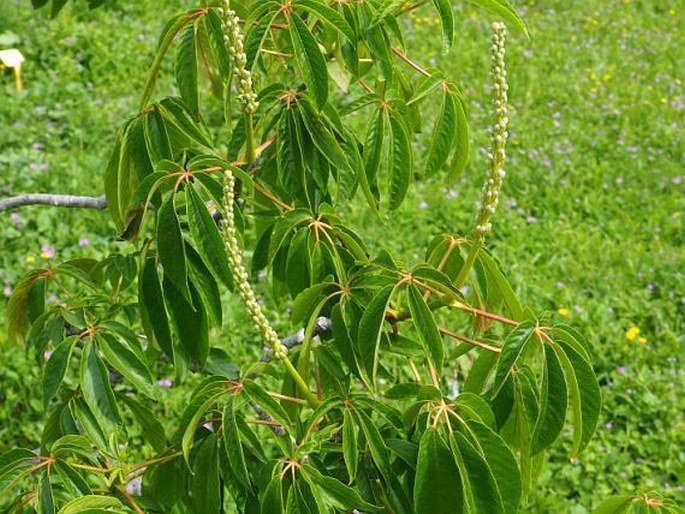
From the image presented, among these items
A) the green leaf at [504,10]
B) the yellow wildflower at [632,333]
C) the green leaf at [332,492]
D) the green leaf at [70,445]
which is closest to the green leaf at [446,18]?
the green leaf at [504,10]

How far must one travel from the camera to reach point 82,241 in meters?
4.07

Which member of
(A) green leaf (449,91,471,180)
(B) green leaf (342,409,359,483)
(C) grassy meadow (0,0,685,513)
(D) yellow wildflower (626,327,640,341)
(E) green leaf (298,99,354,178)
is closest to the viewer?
(B) green leaf (342,409,359,483)

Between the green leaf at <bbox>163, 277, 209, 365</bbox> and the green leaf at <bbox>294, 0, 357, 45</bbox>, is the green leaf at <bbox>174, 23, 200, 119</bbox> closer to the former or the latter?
the green leaf at <bbox>294, 0, 357, 45</bbox>

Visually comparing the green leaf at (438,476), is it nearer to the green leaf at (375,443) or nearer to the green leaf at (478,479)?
the green leaf at (478,479)

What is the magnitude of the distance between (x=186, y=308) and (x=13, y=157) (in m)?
3.60

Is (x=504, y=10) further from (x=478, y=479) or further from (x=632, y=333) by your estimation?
(x=632, y=333)

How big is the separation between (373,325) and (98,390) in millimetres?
493

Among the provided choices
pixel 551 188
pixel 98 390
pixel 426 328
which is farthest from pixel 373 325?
pixel 551 188

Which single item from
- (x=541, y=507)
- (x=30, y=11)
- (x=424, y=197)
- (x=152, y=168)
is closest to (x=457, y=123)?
(x=152, y=168)

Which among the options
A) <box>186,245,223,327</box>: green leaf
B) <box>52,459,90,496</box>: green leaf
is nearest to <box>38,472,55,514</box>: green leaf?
<box>52,459,90,496</box>: green leaf

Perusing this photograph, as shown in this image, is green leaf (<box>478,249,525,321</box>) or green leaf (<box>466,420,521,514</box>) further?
green leaf (<box>478,249,525,321</box>)

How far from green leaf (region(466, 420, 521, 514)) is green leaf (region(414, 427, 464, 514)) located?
0.04 metres

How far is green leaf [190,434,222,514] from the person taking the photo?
1.23 m

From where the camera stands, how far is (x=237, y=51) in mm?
1225
